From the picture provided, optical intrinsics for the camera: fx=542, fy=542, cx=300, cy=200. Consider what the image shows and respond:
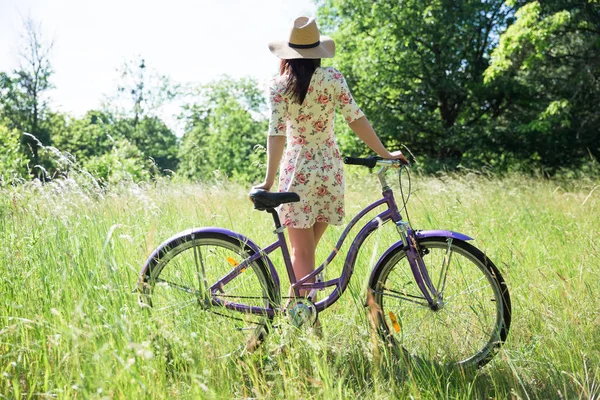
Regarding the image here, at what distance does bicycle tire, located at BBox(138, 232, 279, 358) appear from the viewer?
2.72 meters

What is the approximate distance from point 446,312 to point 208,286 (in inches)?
52.0

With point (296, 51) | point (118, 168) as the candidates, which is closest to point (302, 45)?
point (296, 51)

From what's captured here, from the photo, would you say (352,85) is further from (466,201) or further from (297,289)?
(297,289)

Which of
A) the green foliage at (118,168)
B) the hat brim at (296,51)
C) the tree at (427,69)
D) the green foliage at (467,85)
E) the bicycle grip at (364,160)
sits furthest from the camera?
the tree at (427,69)

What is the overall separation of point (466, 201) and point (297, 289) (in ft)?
15.5

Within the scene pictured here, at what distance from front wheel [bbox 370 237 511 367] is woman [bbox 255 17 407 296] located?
47 cm

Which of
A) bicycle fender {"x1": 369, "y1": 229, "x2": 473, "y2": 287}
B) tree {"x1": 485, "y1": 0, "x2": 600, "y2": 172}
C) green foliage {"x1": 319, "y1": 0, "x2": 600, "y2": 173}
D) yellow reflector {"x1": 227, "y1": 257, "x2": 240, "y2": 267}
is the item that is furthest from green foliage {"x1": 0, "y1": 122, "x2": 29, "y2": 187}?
green foliage {"x1": 319, "y1": 0, "x2": 600, "y2": 173}

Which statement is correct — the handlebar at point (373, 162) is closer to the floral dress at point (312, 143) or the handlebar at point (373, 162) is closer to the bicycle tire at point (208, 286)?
the floral dress at point (312, 143)

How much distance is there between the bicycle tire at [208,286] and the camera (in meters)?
2.72

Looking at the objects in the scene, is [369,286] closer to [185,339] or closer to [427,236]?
[427,236]

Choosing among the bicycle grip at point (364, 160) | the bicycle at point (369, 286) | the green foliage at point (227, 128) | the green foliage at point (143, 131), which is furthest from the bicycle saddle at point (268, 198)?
the green foliage at point (143, 131)

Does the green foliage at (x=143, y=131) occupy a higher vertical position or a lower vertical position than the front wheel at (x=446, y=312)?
higher

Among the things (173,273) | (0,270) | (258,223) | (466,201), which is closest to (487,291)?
(173,273)

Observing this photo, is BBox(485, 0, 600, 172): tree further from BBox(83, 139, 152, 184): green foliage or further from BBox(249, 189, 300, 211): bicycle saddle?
BBox(249, 189, 300, 211): bicycle saddle
